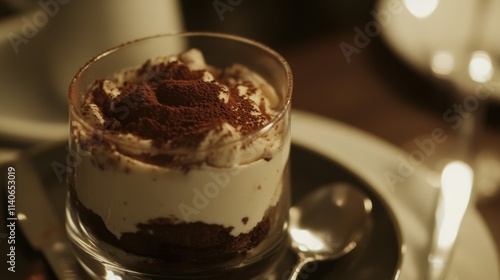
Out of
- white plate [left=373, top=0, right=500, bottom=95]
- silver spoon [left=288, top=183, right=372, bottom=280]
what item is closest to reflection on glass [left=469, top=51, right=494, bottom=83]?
white plate [left=373, top=0, right=500, bottom=95]

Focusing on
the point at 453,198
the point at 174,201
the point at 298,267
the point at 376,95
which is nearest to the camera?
the point at 174,201

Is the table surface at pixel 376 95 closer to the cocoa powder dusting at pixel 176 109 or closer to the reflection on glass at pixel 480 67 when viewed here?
the reflection on glass at pixel 480 67

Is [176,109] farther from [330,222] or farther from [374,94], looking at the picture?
[374,94]

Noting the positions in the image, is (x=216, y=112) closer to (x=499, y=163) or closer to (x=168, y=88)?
(x=168, y=88)

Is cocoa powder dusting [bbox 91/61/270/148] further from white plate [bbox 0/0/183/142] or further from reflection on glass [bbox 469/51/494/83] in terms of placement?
reflection on glass [bbox 469/51/494/83]

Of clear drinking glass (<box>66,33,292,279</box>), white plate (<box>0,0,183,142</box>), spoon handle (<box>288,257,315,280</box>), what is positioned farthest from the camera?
white plate (<box>0,0,183,142</box>)

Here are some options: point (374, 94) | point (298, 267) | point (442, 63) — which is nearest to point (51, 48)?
point (298, 267)

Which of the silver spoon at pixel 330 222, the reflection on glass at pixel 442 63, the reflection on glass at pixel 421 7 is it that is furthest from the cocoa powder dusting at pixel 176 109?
the reflection on glass at pixel 421 7
